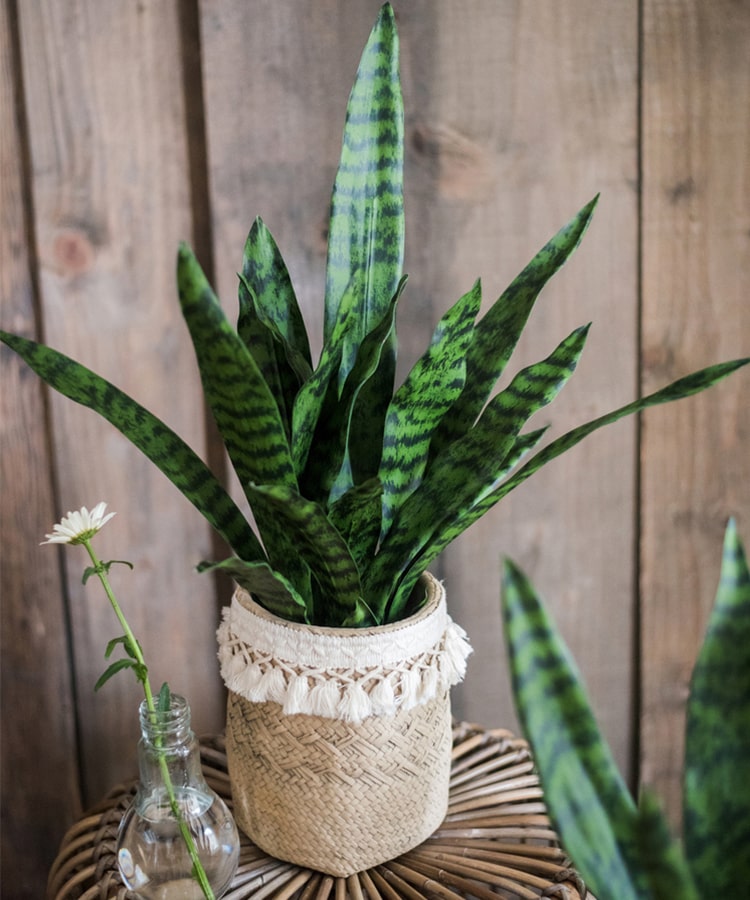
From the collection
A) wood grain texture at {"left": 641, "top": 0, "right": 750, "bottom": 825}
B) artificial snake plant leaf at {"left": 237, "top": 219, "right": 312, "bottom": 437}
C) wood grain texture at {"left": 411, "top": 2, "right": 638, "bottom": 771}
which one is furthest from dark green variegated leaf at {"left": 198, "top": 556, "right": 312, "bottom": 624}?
wood grain texture at {"left": 641, "top": 0, "right": 750, "bottom": 825}

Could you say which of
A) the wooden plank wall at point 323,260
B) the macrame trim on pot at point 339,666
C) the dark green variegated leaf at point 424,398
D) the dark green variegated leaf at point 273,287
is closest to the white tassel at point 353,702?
the macrame trim on pot at point 339,666

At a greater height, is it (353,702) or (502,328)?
(502,328)

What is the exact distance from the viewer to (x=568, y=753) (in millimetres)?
369

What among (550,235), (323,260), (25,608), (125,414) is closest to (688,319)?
(550,235)

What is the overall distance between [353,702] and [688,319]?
0.49 meters

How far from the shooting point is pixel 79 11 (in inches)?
30.6

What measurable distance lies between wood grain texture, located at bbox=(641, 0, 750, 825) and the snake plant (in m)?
0.31

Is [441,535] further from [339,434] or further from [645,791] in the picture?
[645,791]

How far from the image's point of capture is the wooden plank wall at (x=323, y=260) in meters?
0.80

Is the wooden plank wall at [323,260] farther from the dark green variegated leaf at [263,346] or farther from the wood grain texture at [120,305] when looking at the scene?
the dark green variegated leaf at [263,346]

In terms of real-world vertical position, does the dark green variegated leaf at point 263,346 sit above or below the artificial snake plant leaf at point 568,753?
above

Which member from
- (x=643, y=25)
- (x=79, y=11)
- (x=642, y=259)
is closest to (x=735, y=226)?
(x=642, y=259)

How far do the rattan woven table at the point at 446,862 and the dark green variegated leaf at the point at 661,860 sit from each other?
29cm

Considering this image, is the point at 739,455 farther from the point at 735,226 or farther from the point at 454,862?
the point at 454,862
